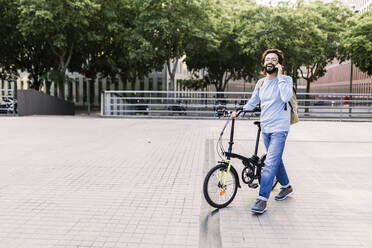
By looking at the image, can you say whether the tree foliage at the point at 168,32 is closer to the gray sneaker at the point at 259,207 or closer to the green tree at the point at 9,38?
the green tree at the point at 9,38

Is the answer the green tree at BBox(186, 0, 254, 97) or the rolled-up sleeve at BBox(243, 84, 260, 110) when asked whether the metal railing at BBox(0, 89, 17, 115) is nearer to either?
the green tree at BBox(186, 0, 254, 97)

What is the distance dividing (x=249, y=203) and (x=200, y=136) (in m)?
7.21

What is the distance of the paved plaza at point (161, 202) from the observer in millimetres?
3900

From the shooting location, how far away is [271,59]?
4.55 metres

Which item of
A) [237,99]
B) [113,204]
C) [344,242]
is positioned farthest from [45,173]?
[237,99]

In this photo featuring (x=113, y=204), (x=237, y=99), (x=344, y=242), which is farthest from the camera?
(x=237, y=99)

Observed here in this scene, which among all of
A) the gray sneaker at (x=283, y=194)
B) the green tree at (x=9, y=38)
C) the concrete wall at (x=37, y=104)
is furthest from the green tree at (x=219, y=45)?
the gray sneaker at (x=283, y=194)

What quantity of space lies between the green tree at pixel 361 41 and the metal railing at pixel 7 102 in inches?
767

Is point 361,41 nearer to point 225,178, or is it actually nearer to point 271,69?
point 271,69

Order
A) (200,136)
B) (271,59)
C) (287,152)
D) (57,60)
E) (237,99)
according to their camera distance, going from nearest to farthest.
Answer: (271,59) → (287,152) → (200,136) → (237,99) → (57,60)

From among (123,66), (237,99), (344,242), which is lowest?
(344,242)

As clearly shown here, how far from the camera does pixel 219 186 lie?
4.78 meters

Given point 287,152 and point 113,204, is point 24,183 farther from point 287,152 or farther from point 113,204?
point 287,152

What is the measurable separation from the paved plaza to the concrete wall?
37.5 ft
